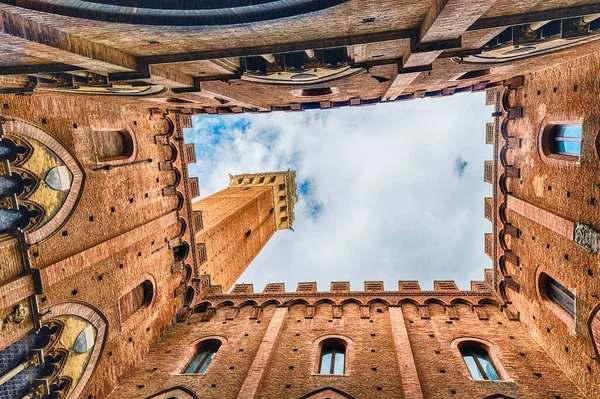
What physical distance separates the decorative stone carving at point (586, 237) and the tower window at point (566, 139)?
7.18 feet

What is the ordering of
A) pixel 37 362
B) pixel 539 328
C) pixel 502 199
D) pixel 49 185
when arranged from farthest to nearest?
1. pixel 502 199
2. pixel 539 328
3. pixel 49 185
4. pixel 37 362

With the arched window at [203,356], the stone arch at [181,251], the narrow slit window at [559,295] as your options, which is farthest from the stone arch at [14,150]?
the narrow slit window at [559,295]

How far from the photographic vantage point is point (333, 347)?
13008 mm

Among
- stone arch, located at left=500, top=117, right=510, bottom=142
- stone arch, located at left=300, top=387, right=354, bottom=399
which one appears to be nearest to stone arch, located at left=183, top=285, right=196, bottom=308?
stone arch, located at left=300, top=387, right=354, bottom=399

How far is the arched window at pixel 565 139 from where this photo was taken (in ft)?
32.6

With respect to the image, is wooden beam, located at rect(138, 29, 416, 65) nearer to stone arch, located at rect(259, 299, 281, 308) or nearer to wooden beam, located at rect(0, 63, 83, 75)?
wooden beam, located at rect(0, 63, 83, 75)

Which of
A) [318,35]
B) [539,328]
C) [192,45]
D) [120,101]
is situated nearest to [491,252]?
[539,328]

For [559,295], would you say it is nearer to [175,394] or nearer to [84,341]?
[175,394]

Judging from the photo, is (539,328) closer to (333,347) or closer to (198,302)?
(333,347)

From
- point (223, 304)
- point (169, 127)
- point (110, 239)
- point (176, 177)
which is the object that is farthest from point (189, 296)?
point (169, 127)

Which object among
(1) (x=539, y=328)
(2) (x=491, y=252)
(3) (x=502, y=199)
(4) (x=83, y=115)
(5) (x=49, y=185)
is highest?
(4) (x=83, y=115)

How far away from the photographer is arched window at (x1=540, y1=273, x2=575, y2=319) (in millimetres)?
10523

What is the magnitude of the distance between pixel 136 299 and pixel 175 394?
3992mm

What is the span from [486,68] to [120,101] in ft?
39.7
